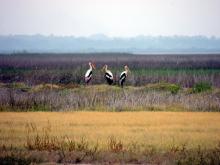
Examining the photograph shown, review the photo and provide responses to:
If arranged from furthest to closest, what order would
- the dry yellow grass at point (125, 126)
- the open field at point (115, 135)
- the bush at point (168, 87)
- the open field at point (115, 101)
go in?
the bush at point (168, 87) < the open field at point (115, 101) < the dry yellow grass at point (125, 126) < the open field at point (115, 135)

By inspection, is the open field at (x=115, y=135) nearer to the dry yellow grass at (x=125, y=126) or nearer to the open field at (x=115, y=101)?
the dry yellow grass at (x=125, y=126)

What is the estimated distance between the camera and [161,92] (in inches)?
982

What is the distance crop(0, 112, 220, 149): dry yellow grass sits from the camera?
13.9 meters

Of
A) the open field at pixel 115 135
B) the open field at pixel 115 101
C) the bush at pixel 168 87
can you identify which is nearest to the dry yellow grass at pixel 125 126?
the open field at pixel 115 135

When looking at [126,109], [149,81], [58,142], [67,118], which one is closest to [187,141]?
[58,142]

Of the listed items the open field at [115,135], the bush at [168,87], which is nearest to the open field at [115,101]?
the bush at [168,87]

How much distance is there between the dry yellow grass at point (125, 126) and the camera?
45.5ft

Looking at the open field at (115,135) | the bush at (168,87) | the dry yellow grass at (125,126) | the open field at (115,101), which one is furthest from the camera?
the bush at (168,87)

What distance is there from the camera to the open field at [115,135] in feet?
38.8

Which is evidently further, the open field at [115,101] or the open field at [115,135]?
the open field at [115,101]

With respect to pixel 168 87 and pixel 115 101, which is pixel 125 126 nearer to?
pixel 115 101

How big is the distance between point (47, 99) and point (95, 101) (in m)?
1.93

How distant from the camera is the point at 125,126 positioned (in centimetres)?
1655

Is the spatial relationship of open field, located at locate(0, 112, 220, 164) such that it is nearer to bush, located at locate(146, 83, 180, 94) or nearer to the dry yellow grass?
the dry yellow grass
